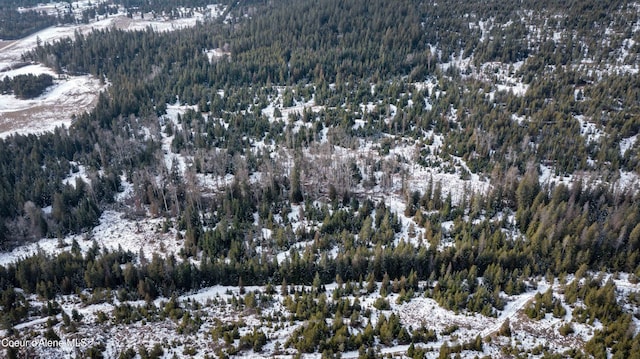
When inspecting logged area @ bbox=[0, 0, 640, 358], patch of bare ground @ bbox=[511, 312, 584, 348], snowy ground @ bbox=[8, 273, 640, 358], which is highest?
logged area @ bbox=[0, 0, 640, 358]

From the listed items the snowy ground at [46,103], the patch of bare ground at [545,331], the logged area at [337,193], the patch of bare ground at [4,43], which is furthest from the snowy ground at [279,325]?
the patch of bare ground at [4,43]

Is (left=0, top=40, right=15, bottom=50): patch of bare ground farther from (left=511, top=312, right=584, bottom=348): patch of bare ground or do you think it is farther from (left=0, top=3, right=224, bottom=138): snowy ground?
(left=511, top=312, right=584, bottom=348): patch of bare ground

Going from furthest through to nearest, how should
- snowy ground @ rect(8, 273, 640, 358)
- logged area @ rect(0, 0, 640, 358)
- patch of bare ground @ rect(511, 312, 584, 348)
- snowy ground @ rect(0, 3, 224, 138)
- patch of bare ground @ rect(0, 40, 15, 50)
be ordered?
patch of bare ground @ rect(0, 40, 15, 50)
snowy ground @ rect(0, 3, 224, 138)
logged area @ rect(0, 0, 640, 358)
patch of bare ground @ rect(511, 312, 584, 348)
snowy ground @ rect(8, 273, 640, 358)

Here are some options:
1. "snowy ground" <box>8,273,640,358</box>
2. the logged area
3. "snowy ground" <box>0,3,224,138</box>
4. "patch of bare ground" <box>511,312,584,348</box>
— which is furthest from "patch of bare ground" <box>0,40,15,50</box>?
"patch of bare ground" <box>511,312,584,348</box>

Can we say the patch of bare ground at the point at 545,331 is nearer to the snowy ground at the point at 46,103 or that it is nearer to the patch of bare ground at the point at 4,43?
the snowy ground at the point at 46,103

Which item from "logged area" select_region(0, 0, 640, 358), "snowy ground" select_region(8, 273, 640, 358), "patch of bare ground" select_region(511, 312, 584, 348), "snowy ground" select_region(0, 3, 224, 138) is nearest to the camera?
"snowy ground" select_region(8, 273, 640, 358)

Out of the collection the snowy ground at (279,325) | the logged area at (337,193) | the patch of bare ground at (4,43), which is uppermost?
the patch of bare ground at (4,43)

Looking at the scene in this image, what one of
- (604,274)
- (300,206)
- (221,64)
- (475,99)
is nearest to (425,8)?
(475,99)

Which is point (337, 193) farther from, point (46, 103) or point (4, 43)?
point (4, 43)

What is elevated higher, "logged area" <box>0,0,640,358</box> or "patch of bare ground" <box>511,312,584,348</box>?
"logged area" <box>0,0,640,358</box>

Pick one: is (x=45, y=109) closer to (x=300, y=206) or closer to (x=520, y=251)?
(x=300, y=206)

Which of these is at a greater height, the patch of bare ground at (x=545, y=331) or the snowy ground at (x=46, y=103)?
the snowy ground at (x=46, y=103)
